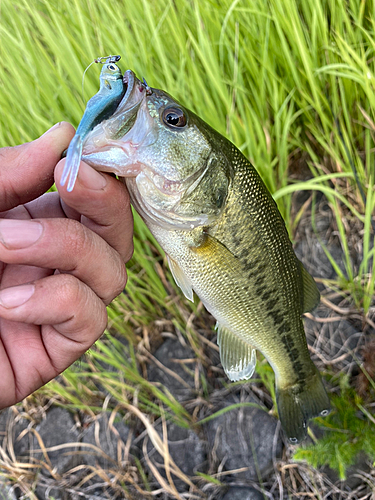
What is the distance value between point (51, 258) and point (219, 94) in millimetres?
1076

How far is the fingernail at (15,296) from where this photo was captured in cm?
94

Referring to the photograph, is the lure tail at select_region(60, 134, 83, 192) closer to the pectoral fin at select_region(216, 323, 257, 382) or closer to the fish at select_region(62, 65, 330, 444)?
the fish at select_region(62, 65, 330, 444)

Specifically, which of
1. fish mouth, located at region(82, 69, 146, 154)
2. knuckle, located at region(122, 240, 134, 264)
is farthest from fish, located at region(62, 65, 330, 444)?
knuckle, located at region(122, 240, 134, 264)

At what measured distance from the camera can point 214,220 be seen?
1.12 meters

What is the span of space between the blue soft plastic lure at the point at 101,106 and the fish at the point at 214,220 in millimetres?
19

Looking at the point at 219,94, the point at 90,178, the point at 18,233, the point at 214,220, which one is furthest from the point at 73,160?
the point at 219,94

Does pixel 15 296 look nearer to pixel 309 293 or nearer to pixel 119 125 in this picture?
pixel 119 125

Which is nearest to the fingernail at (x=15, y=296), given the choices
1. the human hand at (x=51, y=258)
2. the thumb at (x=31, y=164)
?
the human hand at (x=51, y=258)

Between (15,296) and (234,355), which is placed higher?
(15,296)

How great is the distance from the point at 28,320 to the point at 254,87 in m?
1.49

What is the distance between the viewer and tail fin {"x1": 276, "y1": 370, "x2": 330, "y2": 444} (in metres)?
1.44

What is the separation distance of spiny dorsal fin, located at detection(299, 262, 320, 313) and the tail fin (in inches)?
10.8

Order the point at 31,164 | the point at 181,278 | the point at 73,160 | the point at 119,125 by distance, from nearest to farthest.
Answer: the point at 73,160, the point at 119,125, the point at 31,164, the point at 181,278

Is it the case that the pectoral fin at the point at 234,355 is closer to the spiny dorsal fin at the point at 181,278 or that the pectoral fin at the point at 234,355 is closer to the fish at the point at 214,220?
the fish at the point at 214,220
